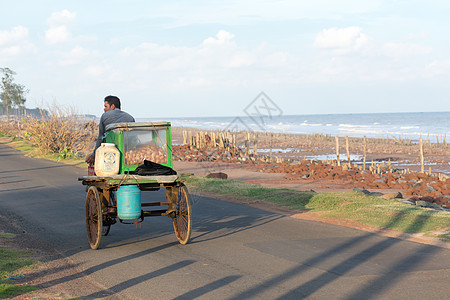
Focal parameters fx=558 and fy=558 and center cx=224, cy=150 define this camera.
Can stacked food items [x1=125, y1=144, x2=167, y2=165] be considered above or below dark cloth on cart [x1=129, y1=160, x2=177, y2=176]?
above

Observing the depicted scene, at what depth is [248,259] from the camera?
8242 mm

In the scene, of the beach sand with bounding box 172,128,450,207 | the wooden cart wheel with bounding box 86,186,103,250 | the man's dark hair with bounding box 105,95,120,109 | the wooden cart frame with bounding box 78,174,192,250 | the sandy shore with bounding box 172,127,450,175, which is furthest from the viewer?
the sandy shore with bounding box 172,127,450,175

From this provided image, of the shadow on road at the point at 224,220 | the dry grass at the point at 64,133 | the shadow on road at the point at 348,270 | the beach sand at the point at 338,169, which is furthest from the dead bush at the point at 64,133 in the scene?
the shadow on road at the point at 348,270

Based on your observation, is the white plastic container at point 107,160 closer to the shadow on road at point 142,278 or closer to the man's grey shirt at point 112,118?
the man's grey shirt at point 112,118

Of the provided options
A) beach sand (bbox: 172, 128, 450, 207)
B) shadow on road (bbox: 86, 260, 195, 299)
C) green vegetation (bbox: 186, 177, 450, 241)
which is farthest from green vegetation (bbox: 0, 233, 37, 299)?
beach sand (bbox: 172, 128, 450, 207)

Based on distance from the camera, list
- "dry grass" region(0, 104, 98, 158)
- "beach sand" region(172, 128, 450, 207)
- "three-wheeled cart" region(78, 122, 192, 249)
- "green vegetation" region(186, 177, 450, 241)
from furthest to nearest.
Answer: "dry grass" region(0, 104, 98, 158)
"beach sand" region(172, 128, 450, 207)
"green vegetation" region(186, 177, 450, 241)
"three-wheeled cart" region(78, 122, 192, 249)

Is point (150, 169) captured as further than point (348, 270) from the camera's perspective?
Yes

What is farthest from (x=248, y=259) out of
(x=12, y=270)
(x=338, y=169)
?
(x=338, y=169)

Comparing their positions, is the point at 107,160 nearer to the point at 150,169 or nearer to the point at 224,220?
the point at 150,169

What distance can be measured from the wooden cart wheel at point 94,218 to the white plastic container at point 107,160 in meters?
0.37

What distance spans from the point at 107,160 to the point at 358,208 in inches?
266

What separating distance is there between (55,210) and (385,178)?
1692cm

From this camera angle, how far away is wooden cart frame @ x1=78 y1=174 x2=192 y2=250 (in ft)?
29.0

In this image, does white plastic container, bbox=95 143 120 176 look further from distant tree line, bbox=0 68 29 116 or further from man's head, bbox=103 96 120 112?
distant tree line, bbox=0 68 29 116
